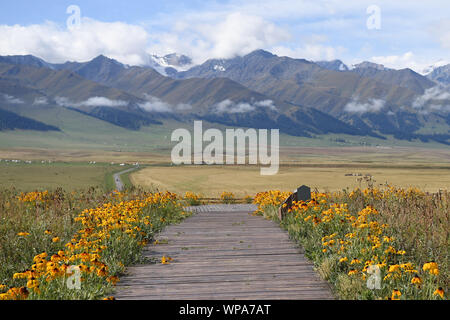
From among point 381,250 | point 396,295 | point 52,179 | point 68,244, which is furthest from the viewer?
point 52,179

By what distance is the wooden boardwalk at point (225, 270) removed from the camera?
637cm

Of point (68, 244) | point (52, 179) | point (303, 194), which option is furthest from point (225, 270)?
point (52, 179)

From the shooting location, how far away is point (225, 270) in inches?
293

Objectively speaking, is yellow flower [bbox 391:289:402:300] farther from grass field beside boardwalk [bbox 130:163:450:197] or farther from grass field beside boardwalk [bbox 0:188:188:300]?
grass field beside boardwalk [bbox 130:163:450:197]

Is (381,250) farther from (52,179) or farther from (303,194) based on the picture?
(52,179)

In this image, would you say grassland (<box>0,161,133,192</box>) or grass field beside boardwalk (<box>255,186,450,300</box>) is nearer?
grass field beside boardwalk (<box>255,186,450,300</box>)

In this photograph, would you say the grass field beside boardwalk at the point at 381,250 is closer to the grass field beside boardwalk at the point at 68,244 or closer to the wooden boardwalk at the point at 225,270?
the wooden boardwalk at the point at 225,270

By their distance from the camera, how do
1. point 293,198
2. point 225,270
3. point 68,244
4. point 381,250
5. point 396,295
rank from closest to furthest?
point 396,295, point 68,244, point 225,270, point 381,250, point 293,198

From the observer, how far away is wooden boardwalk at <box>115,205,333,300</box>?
6.37 meters

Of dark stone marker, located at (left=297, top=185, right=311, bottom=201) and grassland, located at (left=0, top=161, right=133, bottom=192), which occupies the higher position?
dark stone marker, located at (left=297, top=185, right=311, bottom=201)

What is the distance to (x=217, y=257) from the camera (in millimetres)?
8344

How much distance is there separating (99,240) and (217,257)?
2.07m

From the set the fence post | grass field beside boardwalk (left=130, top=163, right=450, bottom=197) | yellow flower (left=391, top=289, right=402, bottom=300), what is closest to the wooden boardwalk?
yellow flower (left=391, top=289, right=402, bottom=300)
